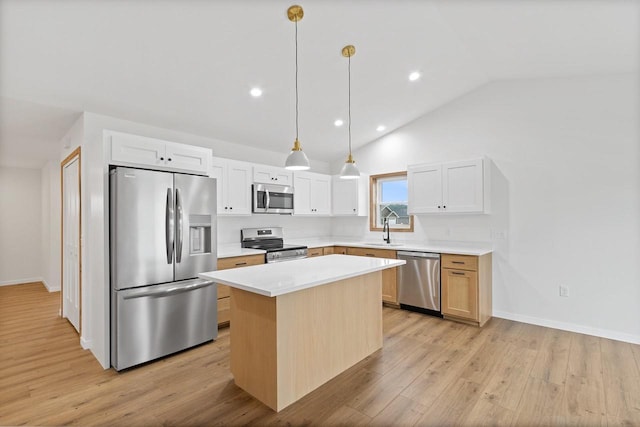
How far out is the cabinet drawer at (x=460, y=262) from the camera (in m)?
3.85

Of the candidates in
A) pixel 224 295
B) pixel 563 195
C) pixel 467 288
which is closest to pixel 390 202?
pixel 467 288

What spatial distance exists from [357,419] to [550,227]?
3.33 meters

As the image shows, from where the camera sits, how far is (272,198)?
478cm

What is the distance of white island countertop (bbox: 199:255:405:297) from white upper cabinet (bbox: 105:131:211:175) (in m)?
1.35

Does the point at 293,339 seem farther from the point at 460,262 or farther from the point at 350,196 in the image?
the point at 350,196

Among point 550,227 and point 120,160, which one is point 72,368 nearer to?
point 120,160

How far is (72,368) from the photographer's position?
112 inches

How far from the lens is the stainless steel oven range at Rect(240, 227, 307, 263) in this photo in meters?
4.33

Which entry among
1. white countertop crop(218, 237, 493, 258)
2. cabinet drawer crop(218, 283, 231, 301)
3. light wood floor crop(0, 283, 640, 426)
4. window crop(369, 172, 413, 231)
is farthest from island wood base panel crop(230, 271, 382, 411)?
window crop(369, 172, 413, 231)

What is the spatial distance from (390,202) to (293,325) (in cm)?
368

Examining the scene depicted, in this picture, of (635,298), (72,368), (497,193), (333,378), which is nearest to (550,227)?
(497,193)

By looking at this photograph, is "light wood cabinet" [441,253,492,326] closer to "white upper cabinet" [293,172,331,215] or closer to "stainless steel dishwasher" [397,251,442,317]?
"stainless steel dishwasher" [397,251,442,317]

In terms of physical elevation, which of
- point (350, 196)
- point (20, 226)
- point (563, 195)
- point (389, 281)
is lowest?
point (389, 281)

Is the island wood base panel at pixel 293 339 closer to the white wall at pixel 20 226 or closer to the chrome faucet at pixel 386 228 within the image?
the chrome faucet at pixel 386 228
